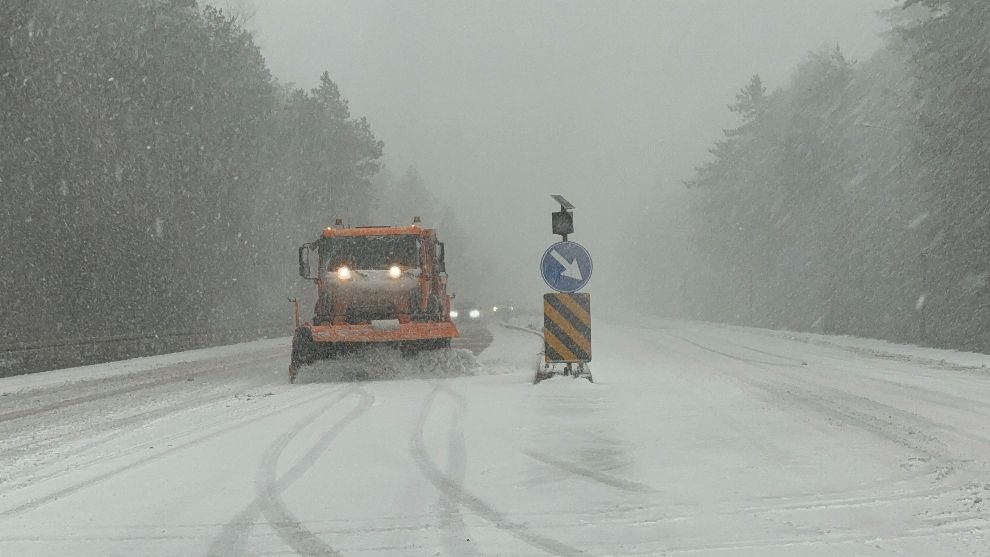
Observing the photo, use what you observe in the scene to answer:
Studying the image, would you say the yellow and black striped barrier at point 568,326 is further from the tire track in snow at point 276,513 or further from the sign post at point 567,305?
the tire track in snow at point 276,513

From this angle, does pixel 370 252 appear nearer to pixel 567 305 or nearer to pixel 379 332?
pixel 379 332

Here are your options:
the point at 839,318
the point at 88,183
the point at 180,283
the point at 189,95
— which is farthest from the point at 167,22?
the point at 839,318

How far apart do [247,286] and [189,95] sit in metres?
12.5

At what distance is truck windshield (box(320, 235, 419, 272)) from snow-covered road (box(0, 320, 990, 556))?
3.78 metres

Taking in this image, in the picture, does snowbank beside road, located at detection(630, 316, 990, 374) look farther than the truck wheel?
Yes

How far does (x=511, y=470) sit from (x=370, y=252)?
10632 mm

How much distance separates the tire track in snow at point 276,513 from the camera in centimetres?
482

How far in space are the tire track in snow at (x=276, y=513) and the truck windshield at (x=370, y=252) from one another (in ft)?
27.4

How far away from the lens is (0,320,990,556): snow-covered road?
195 inches

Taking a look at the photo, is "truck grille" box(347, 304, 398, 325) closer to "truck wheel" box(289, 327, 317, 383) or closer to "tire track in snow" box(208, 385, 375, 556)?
"truck wheel" box(289, 327, 317, 383)

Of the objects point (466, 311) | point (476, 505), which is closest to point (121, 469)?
point (476, 505)

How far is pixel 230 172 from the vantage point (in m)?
40.4

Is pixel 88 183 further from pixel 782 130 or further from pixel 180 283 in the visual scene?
pixel 782 130

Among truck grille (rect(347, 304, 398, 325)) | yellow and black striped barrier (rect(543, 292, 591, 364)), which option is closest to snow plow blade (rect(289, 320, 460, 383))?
truck grille (rect(347, 304, 398, 325))
